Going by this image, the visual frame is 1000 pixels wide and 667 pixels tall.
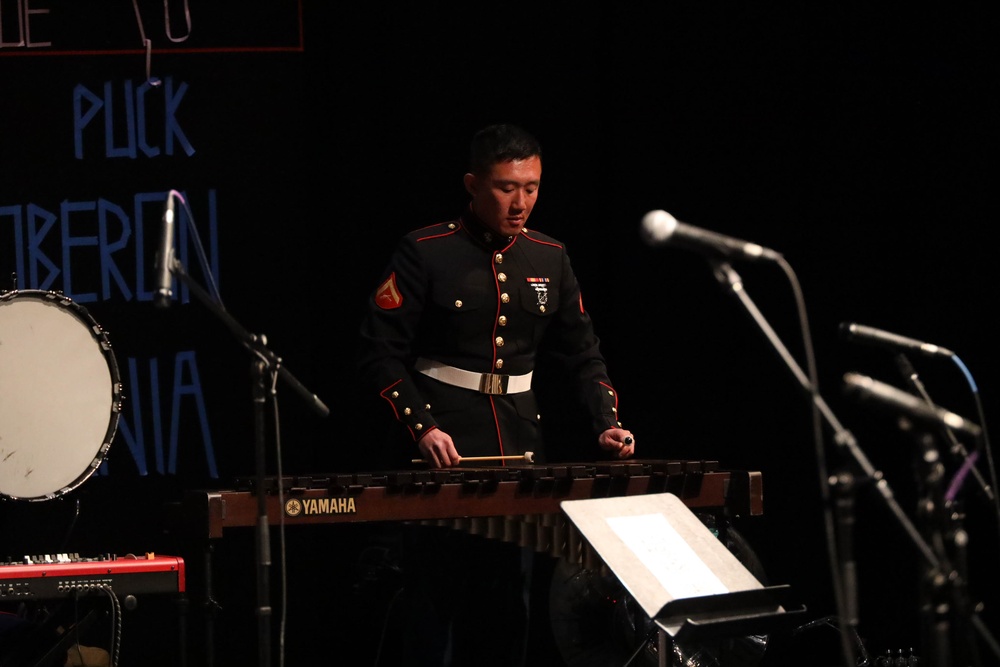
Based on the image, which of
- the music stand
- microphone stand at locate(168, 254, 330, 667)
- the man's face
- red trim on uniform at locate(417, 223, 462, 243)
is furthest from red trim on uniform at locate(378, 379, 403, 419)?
microphone stand at locate(168, 254, 330, 667)

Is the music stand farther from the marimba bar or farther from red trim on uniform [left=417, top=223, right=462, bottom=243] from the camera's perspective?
red trim on uniform [left=417, top=223, right=462, bottom=243]

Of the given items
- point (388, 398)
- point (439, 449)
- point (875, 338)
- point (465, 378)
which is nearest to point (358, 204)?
point (465, 378)

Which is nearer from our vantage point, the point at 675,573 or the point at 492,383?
the point at 675,573

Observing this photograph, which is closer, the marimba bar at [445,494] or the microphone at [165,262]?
the microphone at [165,262]

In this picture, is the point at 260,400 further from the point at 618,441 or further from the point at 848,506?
the point at 618,441

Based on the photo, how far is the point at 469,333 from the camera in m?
4.29

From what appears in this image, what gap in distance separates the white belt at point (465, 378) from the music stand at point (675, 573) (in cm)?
91

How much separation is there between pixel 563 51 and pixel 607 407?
166 centimetres

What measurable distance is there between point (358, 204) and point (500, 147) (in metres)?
1.11

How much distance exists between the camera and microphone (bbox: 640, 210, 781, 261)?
2.49 metres

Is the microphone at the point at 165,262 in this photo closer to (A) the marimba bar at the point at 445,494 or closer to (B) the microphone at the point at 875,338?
(A) the marimba bar at the point at 445,494

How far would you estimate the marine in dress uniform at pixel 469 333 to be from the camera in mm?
4223

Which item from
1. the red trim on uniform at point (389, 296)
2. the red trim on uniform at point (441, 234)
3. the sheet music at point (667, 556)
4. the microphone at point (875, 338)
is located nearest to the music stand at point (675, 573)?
the sheet music at point (667, 556)

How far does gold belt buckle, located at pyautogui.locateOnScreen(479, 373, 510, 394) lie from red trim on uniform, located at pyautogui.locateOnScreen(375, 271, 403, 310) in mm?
372
